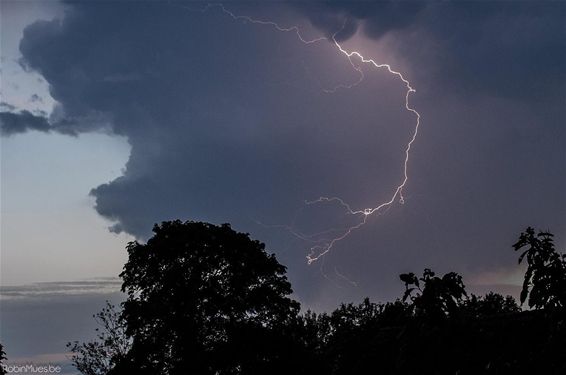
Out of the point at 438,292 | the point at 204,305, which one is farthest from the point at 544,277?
the point at 204,305

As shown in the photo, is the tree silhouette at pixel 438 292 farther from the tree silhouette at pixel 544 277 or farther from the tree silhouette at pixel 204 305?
the tree silhouette at pixel 204 305

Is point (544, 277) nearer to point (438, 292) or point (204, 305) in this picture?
point (438, 292)

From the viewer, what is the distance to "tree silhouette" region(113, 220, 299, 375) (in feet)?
118

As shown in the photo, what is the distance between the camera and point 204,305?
123 ft

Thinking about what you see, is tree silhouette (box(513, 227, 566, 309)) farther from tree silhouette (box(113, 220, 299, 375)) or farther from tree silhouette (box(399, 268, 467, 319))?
tree silhouette (box(113, 220, 299, 375))

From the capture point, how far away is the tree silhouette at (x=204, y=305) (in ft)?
118

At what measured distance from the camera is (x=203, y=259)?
128ft

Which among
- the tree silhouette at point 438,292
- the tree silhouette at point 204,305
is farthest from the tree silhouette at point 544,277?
the tree silhouette at point 204,305

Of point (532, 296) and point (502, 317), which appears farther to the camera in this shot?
point (502, 317)

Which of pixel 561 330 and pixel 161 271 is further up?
pixel 161 271

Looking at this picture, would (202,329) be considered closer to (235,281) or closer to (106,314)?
(235,281)

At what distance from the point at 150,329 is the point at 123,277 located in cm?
399

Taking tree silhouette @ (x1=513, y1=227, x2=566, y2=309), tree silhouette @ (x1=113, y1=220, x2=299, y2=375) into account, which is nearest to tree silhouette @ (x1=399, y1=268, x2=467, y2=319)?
tree silhouette @ (x1=513, y1=227, x2=566, y2=309)

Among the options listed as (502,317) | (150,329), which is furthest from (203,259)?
(502,317)
